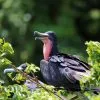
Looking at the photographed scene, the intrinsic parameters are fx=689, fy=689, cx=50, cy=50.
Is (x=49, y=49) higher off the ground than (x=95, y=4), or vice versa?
(x=95, y=4)

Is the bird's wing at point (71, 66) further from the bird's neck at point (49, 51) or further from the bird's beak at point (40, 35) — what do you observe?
the bird's beak at point (40, 35)

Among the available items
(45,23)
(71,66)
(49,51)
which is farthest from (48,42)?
(45,23)

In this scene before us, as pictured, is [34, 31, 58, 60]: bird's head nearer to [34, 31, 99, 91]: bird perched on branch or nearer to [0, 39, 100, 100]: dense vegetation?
[34, 31, 99, 91]: bird perched on branch

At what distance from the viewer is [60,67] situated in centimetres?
429

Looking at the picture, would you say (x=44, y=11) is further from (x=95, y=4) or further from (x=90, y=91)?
(x=90, y=91)

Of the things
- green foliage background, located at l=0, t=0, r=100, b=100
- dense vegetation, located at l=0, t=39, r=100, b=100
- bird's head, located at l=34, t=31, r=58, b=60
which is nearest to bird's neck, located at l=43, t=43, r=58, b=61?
bird's head, located at l=34, t=31, r=58, b=60

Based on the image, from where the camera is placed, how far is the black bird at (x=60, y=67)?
392cm

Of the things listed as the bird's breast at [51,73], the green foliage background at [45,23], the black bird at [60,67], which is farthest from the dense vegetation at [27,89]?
→ the green foliage background at [45,23]

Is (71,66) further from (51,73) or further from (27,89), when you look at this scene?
(27,89)

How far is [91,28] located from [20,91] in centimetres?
715

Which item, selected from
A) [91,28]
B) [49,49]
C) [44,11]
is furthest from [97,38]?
[49,49]

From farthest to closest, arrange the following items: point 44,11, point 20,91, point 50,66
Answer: point 44,11 < point 50,66 < point 20,91

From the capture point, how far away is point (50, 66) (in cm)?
434

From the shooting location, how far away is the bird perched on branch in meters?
3.92
